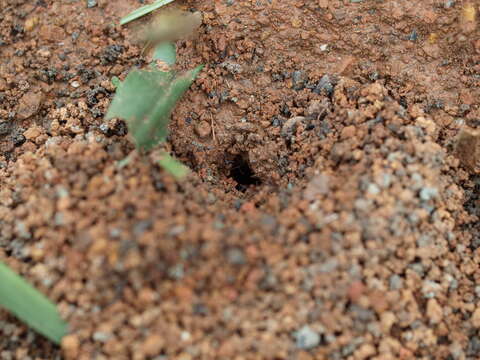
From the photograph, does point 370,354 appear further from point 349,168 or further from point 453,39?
point 453,39

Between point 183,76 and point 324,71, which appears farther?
point 324,71

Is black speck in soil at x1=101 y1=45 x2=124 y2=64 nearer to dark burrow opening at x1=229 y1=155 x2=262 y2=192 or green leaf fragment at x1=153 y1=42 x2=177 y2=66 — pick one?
green leaf fragment at x1=153 y1=42 x2=177 y2=66

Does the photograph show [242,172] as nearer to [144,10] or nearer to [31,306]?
[144,10]

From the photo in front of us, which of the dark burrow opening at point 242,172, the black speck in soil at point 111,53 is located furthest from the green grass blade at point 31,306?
the black speck in soil at point 111,53

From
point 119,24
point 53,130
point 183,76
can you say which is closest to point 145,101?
point 183,76

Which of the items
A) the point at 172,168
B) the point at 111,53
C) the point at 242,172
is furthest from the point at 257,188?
the point at 111,53

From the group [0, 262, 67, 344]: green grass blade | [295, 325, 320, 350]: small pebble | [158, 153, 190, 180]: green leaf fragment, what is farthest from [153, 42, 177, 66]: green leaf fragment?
[295, 325, 320, 350]: small pebble
